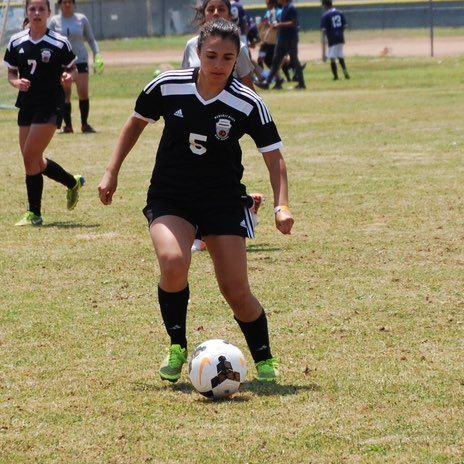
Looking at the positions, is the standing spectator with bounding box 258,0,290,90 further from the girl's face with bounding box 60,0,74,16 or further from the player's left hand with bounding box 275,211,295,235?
the player's left hand with bounding box 275,211,295,235

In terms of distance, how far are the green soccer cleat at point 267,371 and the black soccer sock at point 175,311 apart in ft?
1.29

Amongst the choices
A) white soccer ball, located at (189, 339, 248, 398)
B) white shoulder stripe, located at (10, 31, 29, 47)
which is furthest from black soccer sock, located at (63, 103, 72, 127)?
white soccer ball, located at (189, 339, 248, 398)

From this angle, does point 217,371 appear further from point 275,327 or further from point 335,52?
point 335,52

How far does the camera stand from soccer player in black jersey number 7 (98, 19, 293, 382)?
595 centimetres

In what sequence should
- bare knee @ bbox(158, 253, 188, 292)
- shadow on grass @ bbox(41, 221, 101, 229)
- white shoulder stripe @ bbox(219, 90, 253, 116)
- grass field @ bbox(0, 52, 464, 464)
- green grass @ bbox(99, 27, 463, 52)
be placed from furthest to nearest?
1. green grass @ bbox(99, 27, 463, 52)
2. shadow on grass @ bbox(41, 221, 101, 229)
3. white shoulder stripe @ bbox(219, 90, 253, 116)
4. bare knee @ bbox(158, 253, 188, 292)
5. grass field @ bbox(0, 52, 464, 464)

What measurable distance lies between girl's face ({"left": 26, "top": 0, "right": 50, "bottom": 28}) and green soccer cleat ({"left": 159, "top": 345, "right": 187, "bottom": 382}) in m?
5.40

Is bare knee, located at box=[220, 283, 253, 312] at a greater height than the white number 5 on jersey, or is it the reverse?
the white number 5 on jersey

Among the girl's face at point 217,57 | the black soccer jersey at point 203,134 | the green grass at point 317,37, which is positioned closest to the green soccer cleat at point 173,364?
the black soccer jersey at point 203,134

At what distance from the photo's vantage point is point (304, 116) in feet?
68.7

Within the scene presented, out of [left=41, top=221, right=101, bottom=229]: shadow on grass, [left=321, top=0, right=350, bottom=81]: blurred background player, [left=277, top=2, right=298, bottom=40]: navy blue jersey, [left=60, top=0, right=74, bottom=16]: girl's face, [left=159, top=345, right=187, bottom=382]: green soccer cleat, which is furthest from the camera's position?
[left=321, top=0, right=350, bottom=81]: blurred background player

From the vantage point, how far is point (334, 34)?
2988 centimetres

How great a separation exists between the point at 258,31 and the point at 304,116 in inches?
416

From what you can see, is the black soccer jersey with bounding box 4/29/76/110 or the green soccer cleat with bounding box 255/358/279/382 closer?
the green soccer cleat with bounding box 255/358/279/382

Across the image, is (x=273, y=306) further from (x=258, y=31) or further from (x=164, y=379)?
(x=258, y=31)
